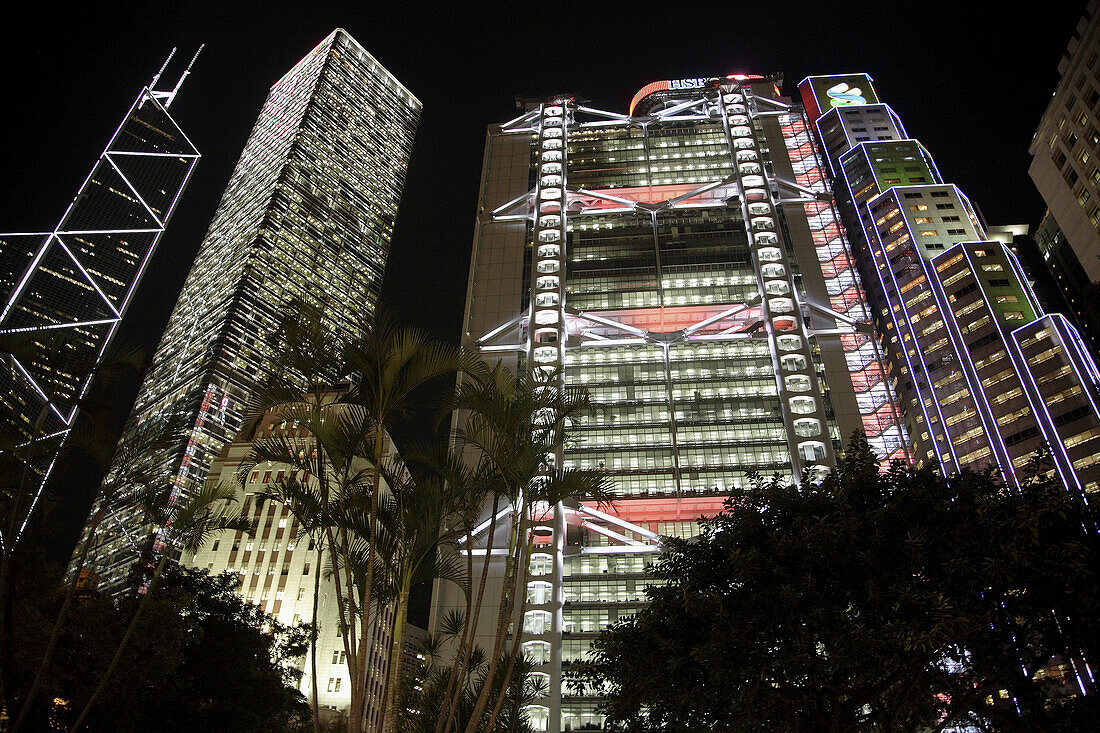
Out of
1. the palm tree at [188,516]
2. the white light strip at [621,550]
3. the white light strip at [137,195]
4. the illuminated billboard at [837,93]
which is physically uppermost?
the illuminated billboard at [837,93]

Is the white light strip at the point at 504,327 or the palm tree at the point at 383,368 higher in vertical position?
the white light strip at the point at 504,327

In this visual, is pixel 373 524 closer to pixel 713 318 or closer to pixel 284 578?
pixel 713 318

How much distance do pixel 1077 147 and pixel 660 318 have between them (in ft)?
107

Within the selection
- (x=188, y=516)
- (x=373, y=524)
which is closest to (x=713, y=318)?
(x=188, y=516)

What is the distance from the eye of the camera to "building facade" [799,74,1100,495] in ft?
238

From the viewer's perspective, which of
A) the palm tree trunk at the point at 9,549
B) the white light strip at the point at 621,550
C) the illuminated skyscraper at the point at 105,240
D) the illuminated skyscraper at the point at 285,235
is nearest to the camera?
the palm tree trunk at the point at 9,549

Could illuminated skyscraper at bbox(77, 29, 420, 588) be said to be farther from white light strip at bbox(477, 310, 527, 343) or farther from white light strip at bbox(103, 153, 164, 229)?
white light strip at bbox(477, 310, 527, 343)

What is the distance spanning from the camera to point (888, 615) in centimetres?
1173

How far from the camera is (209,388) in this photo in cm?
9856

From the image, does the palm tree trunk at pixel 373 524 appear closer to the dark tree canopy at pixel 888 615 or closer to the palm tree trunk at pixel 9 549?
the palm tree trunk at pixel 9 549

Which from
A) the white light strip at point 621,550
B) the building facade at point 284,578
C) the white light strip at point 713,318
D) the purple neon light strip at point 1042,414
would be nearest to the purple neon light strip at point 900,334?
the purple neon light strip at point 1042,414

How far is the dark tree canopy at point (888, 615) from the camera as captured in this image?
11.6 metres

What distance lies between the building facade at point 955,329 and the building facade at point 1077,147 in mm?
29590

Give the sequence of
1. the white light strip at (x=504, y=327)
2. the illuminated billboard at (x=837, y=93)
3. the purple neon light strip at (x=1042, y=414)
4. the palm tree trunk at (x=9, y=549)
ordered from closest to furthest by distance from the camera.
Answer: the palm tree trunk at (x=9, y=549), the white light strip at (x=504, y=327), the purple neon light strip at (x=1042, y=414), the illuminated billboard at (x=837, y=93)
